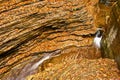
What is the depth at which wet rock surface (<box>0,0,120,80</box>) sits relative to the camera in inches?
389

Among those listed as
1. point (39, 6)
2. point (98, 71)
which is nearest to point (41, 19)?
point (39, 6)

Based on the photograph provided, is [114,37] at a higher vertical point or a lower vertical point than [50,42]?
higher

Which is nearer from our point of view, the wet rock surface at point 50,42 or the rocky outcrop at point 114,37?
the rocky outcrop at point 114,37

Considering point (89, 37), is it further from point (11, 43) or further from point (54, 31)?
point (11, 43)

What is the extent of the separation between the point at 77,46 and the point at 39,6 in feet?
11.2

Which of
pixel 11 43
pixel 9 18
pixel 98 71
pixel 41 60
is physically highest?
pixel 9 18

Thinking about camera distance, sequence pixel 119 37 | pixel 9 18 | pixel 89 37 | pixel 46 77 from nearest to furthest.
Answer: pixel 119 37
pixel 46 77
pixel 9 18
pixel 89 37

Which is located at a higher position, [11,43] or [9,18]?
[9,18]

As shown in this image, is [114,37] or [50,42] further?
[50,42]

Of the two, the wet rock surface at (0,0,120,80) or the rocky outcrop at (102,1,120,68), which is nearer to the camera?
the rocky outcrop at (102,1,120,68)

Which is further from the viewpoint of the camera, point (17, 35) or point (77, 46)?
point (77, 46)

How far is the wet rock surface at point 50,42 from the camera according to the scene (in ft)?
32.4

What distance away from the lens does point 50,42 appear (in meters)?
12.9

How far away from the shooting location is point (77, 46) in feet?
43.3
